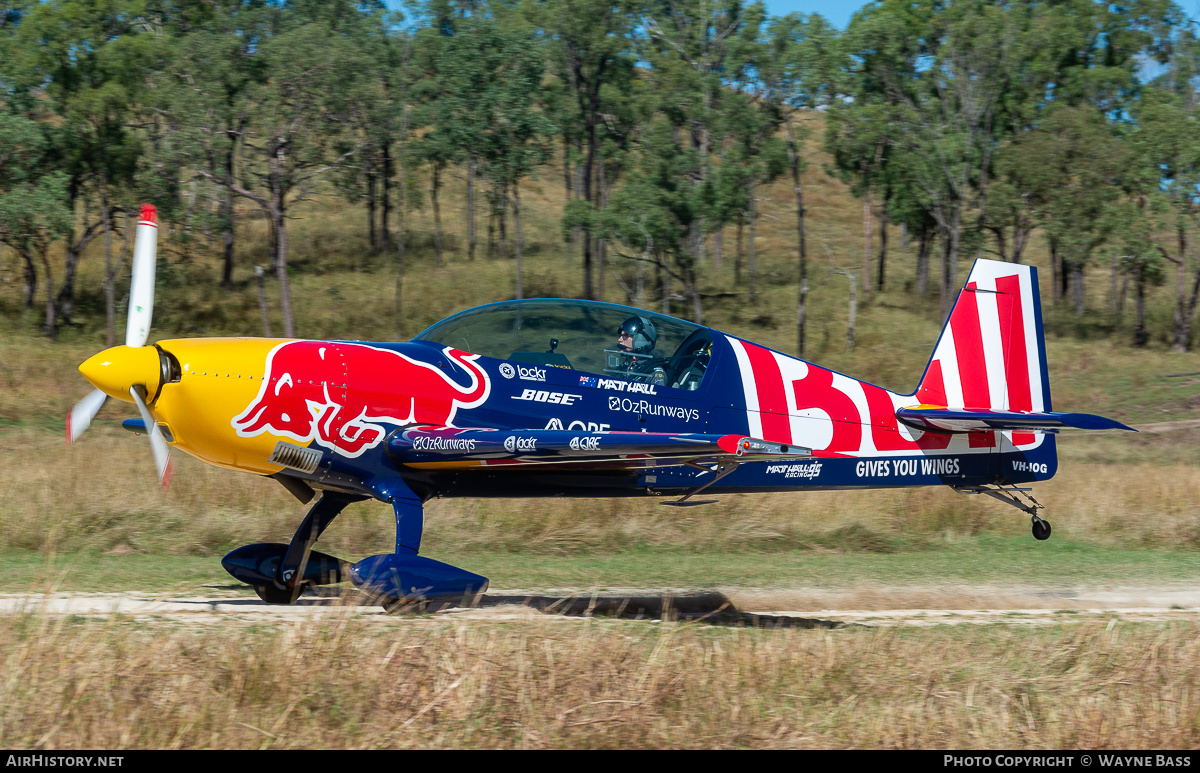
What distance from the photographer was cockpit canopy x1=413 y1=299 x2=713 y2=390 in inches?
330

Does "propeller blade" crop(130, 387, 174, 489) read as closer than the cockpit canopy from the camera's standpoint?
Yes

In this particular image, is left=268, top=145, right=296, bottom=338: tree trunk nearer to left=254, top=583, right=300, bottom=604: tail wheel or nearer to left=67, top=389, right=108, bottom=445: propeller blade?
left=254, top=583, right=300, bottom=604: tail wheel

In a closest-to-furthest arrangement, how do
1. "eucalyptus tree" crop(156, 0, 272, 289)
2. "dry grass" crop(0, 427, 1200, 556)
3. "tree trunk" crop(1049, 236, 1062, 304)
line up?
"dry grass" crop(0, 427, 1200, 556) → "eucalyptus tree" crop(156, 0, 272, 289) → "tree trunk" crop(1049, 236, 1062, 304)

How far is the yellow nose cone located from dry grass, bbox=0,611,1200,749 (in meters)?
1.66

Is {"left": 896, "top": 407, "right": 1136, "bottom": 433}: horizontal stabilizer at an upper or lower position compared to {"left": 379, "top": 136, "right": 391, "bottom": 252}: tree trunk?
lower

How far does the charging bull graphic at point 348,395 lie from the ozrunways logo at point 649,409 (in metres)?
1.12

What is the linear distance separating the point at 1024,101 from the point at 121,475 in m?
48.3

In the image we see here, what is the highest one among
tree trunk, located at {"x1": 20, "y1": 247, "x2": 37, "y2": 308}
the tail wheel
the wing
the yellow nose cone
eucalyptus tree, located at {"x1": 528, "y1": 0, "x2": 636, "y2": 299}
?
eucalyptus tree, located at {"x1": 528, "y1": 0, "x2": 636, "y2": 299}

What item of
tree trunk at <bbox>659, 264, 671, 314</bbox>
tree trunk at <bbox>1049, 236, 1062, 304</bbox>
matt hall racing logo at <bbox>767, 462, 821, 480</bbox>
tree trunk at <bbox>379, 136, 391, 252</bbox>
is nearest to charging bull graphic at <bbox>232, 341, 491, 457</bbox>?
matt hall racing logo at <bbox>767, 462, 821, 480</bbox>

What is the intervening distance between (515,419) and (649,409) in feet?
3.90

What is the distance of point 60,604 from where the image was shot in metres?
7.76

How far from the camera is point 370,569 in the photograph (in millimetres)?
7406

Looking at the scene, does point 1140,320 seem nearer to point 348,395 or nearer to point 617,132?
point 617,132

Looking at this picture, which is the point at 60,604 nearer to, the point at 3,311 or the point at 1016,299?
the point at 1016,299
